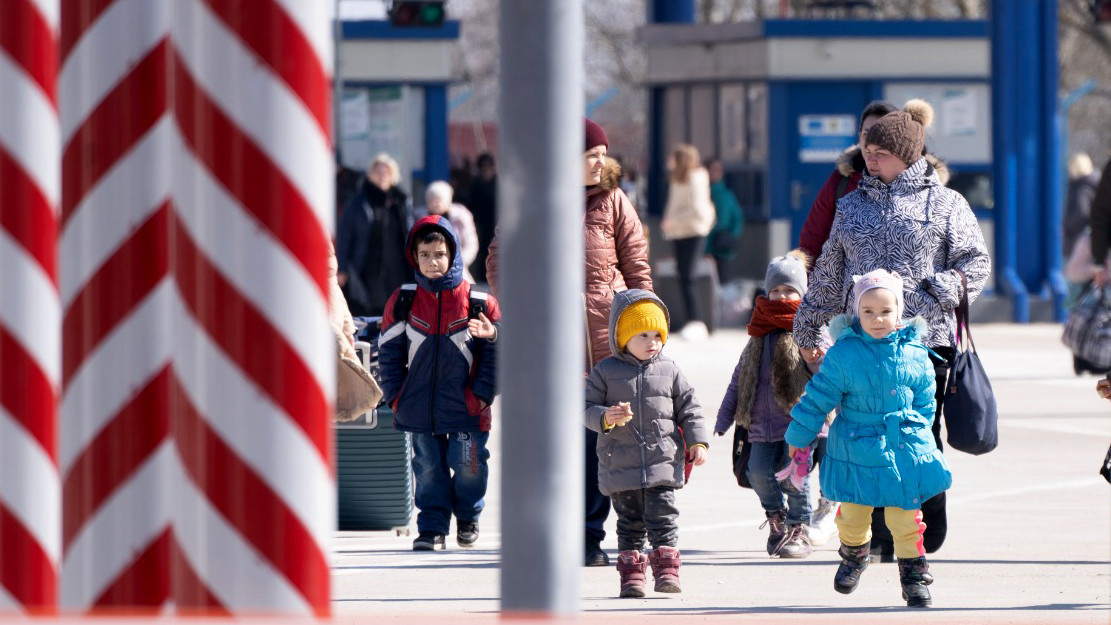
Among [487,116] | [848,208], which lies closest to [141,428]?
[848,208]

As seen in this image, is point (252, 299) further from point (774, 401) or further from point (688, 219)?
point (688, 219)

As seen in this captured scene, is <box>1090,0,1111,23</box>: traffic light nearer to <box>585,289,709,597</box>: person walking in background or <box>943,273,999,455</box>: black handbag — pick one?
<box>943,273,999,455</box>: black handbag

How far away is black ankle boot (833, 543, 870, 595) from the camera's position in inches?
299

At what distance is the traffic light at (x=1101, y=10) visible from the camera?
20219 millimetres

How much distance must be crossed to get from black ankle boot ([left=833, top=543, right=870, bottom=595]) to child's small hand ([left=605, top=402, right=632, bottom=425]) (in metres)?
0.85

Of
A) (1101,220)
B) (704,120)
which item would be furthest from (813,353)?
(704,120)

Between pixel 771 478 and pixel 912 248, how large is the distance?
1.16m

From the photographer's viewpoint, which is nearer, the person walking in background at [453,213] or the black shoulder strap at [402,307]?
the black shoulder strap at [402,307]

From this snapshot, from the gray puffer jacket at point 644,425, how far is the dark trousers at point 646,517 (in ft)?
0.12

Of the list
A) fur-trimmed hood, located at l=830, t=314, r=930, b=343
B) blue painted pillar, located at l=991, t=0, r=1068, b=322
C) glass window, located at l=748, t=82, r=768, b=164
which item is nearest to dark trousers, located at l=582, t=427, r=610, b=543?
fur-trimmed hood, located at l=830, t=314, r=930, b=343

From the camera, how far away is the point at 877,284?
752 cm

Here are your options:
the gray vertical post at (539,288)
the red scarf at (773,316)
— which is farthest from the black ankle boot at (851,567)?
the gray vertical post at (539,288)

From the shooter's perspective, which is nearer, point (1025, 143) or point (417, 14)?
point (1025, 143)

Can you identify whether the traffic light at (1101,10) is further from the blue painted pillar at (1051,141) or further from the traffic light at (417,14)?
the traffic light at (417,14)
